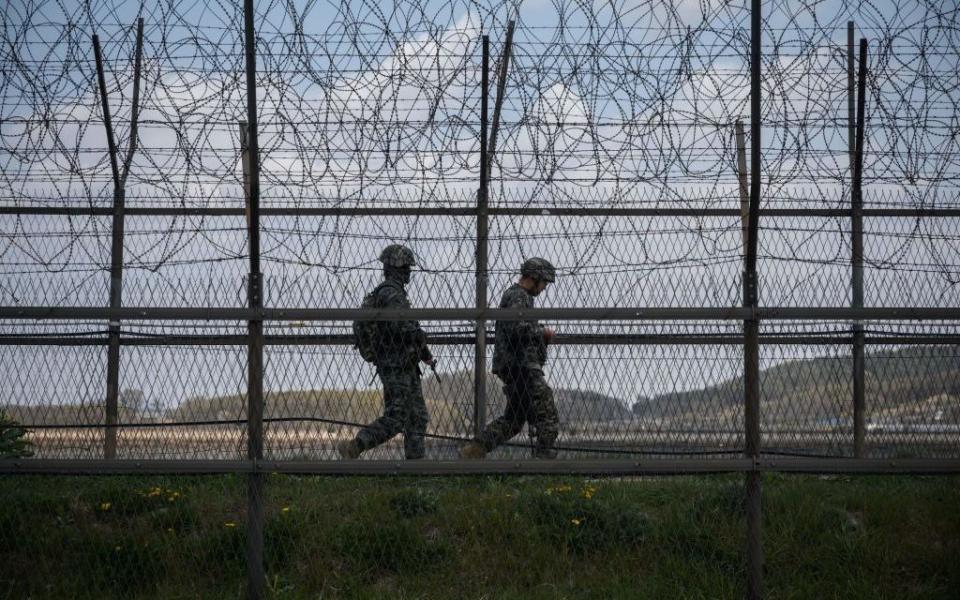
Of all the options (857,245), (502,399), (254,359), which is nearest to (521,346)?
(502,399)

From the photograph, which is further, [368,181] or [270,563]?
[368,181]

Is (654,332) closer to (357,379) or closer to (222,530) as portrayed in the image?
(357,379)

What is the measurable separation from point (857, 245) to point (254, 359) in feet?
15.6

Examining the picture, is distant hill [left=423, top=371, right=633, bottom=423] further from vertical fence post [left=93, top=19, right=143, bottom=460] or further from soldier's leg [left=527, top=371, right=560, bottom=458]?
vertical fence post [left=93, top=19, right=143, bottom=460]

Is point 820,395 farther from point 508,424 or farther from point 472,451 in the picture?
point 472,451

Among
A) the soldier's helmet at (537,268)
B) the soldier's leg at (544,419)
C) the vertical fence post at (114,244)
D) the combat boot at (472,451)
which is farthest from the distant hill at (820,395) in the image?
the vertical fence post at (114,244)

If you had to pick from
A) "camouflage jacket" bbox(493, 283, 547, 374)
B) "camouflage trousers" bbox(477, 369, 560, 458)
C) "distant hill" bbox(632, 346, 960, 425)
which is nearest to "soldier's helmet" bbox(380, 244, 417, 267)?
"camouflage jacket" bbox(493, 283, 547, 374)

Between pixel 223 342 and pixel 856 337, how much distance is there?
444cm

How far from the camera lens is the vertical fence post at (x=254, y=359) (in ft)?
19.0

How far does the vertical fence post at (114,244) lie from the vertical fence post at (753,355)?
11.4 feet

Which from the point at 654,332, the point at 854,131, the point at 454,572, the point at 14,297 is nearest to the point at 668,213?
the point at 854,131

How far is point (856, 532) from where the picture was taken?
6473 mm

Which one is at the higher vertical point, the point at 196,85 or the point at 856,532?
the point at 196,85

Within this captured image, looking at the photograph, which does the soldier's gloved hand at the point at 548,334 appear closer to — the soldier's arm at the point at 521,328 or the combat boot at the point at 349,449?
the soldier's arm at the point at 521,328
